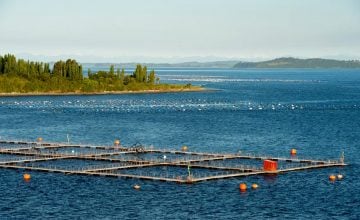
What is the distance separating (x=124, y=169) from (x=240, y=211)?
110 feet

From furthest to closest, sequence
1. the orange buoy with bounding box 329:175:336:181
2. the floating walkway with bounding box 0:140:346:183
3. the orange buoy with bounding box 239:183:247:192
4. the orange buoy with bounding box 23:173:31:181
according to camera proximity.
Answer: the floating walkway with bounding box 0:140:346:183 < the orange buoy with bounding box 329:175:336:181 < the orange buoy with bounding box 23:173:31:181 < the orange buoy with bounding box 239:183:247:192

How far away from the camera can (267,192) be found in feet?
322

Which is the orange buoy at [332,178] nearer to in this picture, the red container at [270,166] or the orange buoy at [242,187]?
the red container at [270,166]

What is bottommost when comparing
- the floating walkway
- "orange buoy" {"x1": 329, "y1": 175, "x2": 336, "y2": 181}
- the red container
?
the floating walkway

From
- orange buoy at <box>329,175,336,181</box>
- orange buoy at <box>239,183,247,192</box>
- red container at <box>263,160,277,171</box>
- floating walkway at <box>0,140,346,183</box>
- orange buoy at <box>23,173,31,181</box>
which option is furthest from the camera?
red container at <box>263,160,277,171</box>

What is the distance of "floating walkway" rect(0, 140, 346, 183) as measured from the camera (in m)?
112

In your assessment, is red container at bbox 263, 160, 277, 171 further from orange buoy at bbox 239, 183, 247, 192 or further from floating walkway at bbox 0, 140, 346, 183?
orange buoy at bbox 239, 183, 247, 192

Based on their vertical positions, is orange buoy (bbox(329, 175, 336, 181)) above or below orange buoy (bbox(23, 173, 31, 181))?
above

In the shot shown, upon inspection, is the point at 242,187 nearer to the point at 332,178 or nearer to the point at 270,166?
the point at 270,166

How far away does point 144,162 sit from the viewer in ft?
401

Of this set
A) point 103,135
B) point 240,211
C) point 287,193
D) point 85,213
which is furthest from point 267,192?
point 103,135

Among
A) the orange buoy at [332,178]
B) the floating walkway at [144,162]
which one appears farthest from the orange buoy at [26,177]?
the orange buoy at [332,178]

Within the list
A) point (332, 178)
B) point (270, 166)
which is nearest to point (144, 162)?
point (270, 166)

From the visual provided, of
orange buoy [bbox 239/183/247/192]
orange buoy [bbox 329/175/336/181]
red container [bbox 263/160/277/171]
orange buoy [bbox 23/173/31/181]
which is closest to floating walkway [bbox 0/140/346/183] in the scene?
red container [bbox 263/160/277/171]
